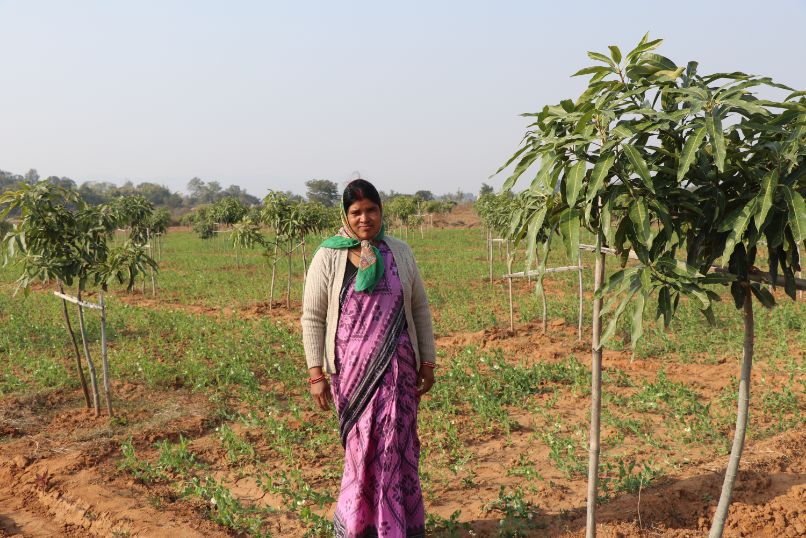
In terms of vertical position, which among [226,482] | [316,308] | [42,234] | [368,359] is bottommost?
[226,482]

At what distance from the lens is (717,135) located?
6.42 feet

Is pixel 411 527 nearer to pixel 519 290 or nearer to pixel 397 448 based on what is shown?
pixel 397 448

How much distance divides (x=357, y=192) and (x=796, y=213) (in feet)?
6.23

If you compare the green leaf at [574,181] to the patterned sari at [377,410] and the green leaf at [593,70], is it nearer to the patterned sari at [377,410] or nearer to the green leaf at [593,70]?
the green leaf at [593,70]

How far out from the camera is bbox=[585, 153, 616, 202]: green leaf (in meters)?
2.05

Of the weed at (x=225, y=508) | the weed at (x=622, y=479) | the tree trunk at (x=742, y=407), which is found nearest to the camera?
the tree trunk at (x=742, y=407)

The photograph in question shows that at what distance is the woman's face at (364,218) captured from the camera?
3.00m

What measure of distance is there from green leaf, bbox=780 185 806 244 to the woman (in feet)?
5.80

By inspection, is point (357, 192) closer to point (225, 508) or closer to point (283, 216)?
point (225, 508)

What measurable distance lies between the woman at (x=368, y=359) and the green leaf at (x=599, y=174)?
1264mm

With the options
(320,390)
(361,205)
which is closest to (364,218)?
(361,205)

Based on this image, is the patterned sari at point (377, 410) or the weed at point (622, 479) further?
the weed at point (622, 479)

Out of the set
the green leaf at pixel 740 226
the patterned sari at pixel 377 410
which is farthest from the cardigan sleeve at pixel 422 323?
the green leaf at pixel 740 226

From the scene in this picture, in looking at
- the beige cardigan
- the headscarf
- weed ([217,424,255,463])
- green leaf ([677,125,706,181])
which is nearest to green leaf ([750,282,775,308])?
green leaf ([677,125,706,181])
